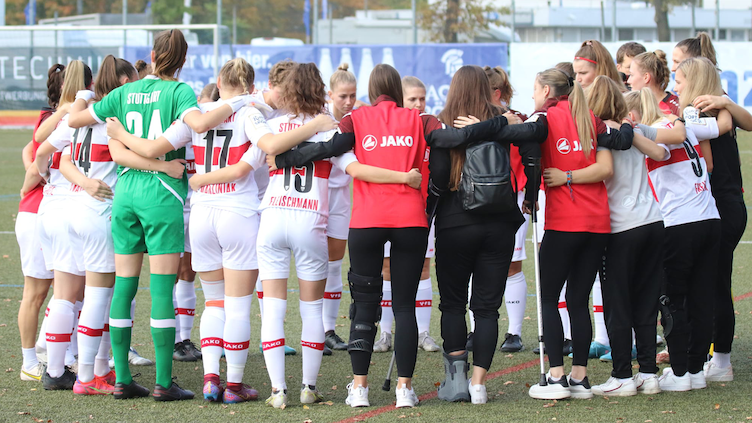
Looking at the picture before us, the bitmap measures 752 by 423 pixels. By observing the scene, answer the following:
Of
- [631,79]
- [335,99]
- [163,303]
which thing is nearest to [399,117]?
[335,99]

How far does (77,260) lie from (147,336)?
1.75 m

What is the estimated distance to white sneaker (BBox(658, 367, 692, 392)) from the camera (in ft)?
17.5

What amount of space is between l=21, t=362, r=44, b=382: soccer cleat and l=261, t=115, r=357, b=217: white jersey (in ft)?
6.66

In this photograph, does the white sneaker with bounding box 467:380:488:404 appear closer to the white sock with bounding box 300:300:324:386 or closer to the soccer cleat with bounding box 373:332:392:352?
the white sock with bounding box 300:300:324:386

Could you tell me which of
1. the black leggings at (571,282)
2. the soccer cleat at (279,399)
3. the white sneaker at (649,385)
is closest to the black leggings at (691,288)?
the white sneaker at (649,385)

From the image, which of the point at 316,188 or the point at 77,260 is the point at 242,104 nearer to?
the point at 316,188

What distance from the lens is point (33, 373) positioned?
568 cm

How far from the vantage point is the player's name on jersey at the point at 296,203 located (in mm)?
4965

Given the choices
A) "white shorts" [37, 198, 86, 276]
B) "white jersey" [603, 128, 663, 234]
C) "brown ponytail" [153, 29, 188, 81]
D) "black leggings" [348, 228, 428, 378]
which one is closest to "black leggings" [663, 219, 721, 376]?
"white jersey" [603, 128, 663, 234]

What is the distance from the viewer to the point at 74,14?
1993 inches

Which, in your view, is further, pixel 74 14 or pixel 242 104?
pixel 74 14

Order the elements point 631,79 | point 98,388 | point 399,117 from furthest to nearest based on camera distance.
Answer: point 631,79 → point 98,388 → point 399,117

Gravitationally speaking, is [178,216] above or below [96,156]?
below

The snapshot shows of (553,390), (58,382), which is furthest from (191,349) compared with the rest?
(553,390)
